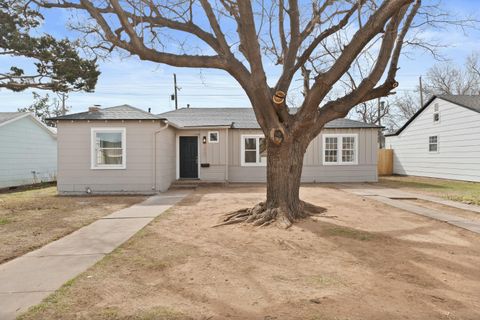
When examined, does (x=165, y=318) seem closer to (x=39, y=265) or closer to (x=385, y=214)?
(x=39, y=265)

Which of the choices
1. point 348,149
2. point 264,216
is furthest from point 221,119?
point 264,216

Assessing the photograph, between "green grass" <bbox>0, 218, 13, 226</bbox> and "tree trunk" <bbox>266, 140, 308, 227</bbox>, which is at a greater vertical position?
"tree trunk" <bbox>266, 140, 308, 227</bbox>

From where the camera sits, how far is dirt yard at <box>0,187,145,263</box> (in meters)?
5.47

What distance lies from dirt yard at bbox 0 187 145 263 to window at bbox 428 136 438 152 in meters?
16.6

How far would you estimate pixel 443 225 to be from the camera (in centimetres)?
654

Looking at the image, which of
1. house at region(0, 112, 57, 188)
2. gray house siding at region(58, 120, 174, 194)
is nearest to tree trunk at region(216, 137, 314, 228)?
gray house siding at region(58, 120, 174, 194)

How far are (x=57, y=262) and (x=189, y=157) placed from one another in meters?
10.8

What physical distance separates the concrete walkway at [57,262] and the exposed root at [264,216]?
74.7 inches

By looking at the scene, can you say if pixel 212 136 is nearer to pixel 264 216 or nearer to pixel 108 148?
pixel 108 148

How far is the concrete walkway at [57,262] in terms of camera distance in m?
3.28

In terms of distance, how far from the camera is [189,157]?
49.6 ft

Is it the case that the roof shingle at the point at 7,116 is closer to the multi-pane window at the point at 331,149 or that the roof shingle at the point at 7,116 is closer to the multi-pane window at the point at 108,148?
the multi-pane window at the point at 108,148

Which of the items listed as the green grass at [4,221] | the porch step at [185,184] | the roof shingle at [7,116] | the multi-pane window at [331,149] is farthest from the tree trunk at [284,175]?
the roof shingle at [7,116]

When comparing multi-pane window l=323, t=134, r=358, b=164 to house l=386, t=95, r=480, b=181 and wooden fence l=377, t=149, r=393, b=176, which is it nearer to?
house l=386, t=95, r=480, b=181
